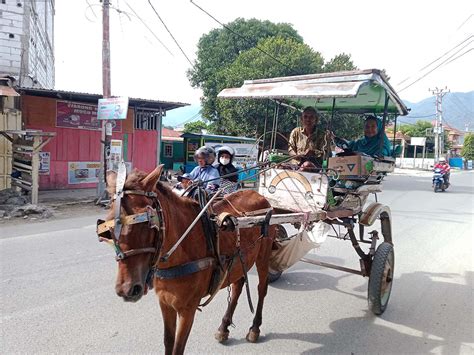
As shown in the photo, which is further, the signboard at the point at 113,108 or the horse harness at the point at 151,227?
the signboard at the point at 113,108

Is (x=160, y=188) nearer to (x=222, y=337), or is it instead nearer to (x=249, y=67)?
(x=222, y=337)

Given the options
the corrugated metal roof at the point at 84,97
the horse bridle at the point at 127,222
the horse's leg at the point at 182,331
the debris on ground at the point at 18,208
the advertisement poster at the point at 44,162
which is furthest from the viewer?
the advertisement poster at the point at 44,162

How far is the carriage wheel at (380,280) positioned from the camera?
4051 millimetres

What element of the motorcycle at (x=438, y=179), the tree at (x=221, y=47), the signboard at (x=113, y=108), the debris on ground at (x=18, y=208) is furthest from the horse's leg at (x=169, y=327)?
the tree at (x=221, y=47)

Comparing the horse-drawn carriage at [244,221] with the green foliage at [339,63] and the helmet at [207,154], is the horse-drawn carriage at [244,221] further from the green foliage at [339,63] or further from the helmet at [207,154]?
the green foliage at [339,63]

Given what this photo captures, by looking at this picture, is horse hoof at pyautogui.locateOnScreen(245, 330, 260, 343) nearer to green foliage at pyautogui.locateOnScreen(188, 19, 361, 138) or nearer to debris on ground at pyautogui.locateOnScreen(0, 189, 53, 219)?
green foliage at pyautogui.locateOnScreen(188, 19, 361, 138)

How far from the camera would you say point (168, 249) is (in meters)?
2.41

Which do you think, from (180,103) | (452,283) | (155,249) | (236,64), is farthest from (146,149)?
(155,249)

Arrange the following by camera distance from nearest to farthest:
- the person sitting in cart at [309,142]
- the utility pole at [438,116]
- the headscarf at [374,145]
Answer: the person sitting in cart at [309,142], the headscarf at [374,145], the utility pole at [438,116]

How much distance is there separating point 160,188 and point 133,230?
0.45 meters

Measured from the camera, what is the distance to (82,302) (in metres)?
4.12

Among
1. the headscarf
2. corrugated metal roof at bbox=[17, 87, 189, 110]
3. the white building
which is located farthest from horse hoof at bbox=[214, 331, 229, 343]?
the white building

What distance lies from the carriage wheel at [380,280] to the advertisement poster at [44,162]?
11.9 meters

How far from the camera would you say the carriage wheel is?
4.05 metres
